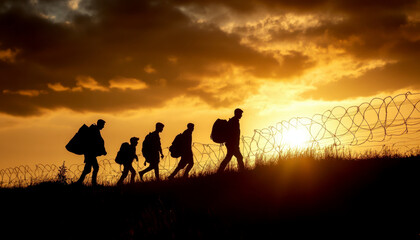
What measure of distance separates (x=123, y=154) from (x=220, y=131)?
381 cm

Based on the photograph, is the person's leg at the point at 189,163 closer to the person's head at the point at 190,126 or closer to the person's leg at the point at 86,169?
the person's head at the point at 190,126

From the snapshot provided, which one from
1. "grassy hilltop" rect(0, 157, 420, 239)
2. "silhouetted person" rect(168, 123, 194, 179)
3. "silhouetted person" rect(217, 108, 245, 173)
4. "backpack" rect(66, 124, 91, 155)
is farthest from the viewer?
"silhouetted person" rect(168, 123, 194, 179)

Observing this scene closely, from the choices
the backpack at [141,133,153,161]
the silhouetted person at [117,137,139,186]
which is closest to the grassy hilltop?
the backpack at [141,133,153,161]

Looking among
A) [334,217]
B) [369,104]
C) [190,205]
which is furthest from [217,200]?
[369,104]

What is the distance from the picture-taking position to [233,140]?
1044cm

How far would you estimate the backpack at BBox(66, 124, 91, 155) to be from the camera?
11094mm

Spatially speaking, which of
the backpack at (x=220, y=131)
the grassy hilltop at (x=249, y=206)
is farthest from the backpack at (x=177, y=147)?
the backpack at (x=220, y=131)

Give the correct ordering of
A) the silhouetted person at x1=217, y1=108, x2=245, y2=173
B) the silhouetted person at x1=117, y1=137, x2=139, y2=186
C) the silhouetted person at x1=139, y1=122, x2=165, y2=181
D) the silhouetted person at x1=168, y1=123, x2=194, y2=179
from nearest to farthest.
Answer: the silhouetted person at x1=217, y1=108, x2=245, y2=173 < the silhouetted person at x1=168, y1=123, x2=194, y2=179 < the silhouetted person at x1=139, y1=122, x2=165, y2=181 < the silhouetted person at x1=117, y1=137, x2=139, y2=186

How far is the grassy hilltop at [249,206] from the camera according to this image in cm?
612

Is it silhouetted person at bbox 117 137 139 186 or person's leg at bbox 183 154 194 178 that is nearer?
person's leg at bbox 183 154 194 178

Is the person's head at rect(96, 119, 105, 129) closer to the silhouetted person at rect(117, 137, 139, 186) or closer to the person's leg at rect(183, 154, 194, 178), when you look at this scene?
the silhouetted person at rect(117, 137, 139, 186)

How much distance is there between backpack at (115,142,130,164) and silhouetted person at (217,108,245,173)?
3590 millimetres

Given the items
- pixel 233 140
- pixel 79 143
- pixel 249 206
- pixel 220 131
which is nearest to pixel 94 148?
pixel 79 143

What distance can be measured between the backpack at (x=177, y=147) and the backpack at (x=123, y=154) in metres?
1.78
